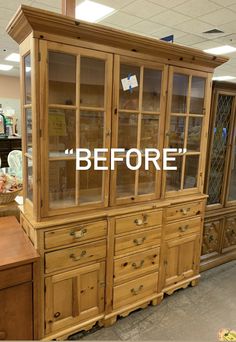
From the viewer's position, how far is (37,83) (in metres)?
1.43

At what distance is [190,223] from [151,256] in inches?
18.8

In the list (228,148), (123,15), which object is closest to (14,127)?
(123,15)

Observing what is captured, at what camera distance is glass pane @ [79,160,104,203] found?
178 cm

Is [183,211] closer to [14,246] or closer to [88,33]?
[14,246]

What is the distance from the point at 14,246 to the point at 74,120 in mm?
840

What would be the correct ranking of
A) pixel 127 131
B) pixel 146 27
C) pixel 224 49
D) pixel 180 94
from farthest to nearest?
pixel 224 49 < pixel 146 27 < pixel 180 94 < pixel 127 131

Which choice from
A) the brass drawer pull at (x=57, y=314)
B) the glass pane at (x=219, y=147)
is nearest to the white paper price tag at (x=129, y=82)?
the glass pane at (x=219, y=147)

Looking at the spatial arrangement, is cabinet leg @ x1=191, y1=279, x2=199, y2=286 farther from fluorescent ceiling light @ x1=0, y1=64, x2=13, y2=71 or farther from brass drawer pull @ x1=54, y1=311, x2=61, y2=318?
fluorescent ceiling light @ x1=0, y1=64, x2=13, y2=71

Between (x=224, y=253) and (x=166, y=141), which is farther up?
(x=166, y=141)

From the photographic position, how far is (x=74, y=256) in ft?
5.45

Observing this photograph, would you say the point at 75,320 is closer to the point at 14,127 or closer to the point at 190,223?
the point at 190,223

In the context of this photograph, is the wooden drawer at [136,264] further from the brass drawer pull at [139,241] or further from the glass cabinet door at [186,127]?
the glass cabinet door at [186,127]

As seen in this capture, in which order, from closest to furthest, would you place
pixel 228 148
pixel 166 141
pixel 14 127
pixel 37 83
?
pixel 37 83 → pixel 166 141 → pixel 228 148 → pixel 14 127

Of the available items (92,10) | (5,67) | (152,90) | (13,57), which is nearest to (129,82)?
A: (152,90)
